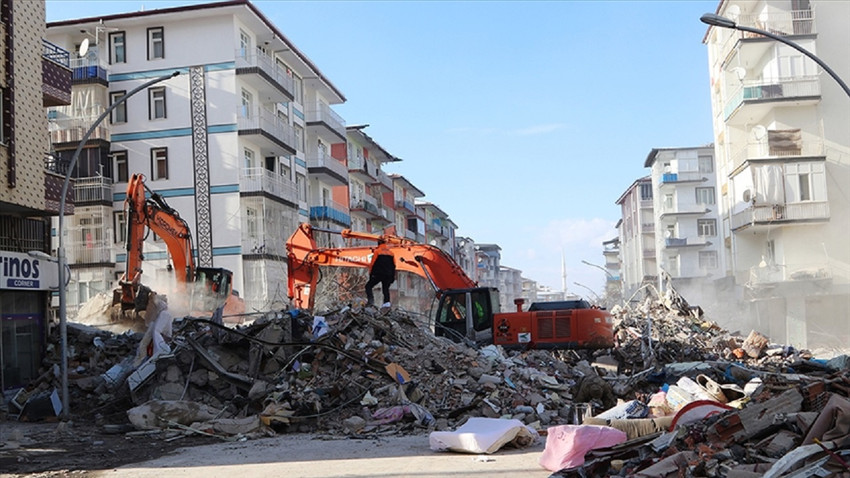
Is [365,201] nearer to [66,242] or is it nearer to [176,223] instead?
[66,242]

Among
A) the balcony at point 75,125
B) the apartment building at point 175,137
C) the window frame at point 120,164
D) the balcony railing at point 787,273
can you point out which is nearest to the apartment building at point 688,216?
the balcony railing at point 787,273

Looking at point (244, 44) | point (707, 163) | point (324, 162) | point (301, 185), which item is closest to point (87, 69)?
point (244, 44)

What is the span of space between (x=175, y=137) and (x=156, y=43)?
4.88 metres

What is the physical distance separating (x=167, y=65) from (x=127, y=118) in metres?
3.36

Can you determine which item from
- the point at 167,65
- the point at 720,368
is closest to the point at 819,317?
the point at 720,368

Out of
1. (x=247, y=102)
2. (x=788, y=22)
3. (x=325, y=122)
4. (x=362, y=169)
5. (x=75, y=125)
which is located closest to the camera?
(x=788, y=22)

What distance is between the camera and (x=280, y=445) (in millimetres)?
13672

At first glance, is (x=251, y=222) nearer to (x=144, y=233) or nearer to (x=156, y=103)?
(x=156, y=103)

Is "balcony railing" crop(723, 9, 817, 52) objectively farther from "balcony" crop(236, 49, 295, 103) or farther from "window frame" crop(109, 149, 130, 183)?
"window frame" crop(109, 149, 130, 183)

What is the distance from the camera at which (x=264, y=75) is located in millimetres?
43312

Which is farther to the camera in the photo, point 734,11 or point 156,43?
point 734,11

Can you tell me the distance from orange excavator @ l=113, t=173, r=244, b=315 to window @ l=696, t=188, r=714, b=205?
63743mm

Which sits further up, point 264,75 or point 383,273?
point 264,75

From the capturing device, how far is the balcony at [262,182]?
141 ft
